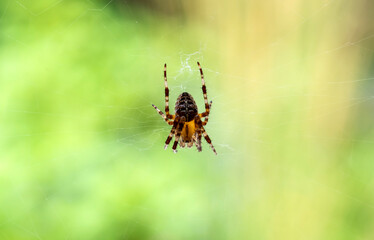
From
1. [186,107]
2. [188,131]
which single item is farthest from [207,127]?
[186,107]

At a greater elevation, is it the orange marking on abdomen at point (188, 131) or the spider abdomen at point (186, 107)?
the spider abdomen at point (186, 107)

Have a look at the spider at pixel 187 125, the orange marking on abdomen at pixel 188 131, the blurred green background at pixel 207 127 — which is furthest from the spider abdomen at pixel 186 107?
the blurred green background at pixel 207 127

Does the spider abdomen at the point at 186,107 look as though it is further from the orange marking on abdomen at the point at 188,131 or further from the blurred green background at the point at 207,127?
the blurred green background at the point at 207,127

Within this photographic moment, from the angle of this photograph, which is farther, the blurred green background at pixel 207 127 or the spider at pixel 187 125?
the blurred green background at pixel 207 127

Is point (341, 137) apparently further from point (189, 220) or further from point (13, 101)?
point (13, 101)

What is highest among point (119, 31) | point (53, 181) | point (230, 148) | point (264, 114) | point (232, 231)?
point (119, 31)

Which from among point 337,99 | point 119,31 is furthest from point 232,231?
point 119,31

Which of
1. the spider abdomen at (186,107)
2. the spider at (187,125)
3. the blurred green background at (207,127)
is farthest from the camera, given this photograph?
the blurred green background at (207,127)
